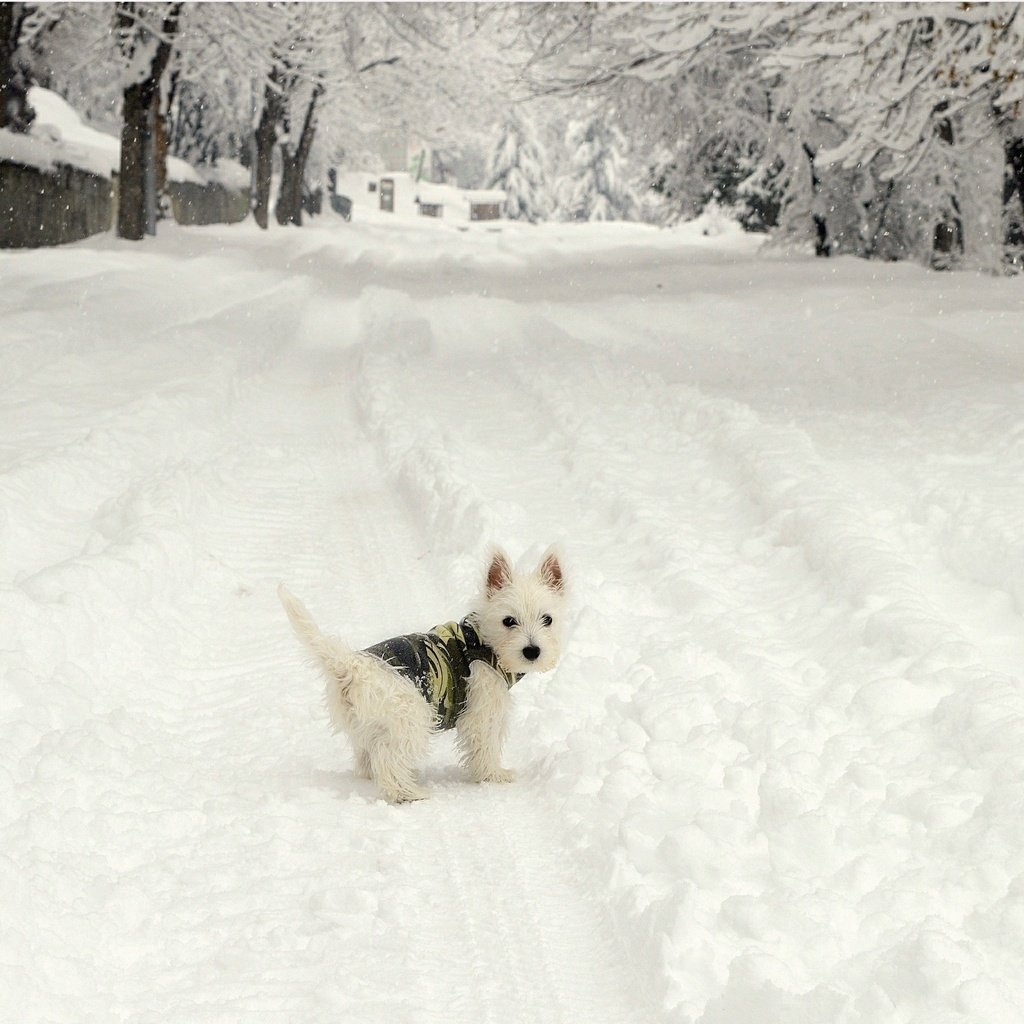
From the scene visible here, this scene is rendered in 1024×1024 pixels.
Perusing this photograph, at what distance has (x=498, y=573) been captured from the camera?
4.98 meters

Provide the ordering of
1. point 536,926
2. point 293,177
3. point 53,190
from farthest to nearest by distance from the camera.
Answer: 1. point 293,177
2. point 53,190
3. point 536,926

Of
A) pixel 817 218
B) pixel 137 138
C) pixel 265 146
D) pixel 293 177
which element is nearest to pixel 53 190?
pixel 137 138

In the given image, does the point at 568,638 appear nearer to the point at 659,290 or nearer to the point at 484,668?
the point at 484,668

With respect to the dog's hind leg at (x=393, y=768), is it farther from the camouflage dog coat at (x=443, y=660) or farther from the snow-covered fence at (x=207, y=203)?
the snow-covered fence at (x=207, y=203)

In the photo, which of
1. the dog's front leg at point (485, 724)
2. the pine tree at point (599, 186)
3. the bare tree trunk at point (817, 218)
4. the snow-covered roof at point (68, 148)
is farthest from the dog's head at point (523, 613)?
the pine tree at point (599, 186)

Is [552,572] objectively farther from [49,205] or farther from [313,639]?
[49,205]

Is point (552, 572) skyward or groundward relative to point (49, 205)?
groundward

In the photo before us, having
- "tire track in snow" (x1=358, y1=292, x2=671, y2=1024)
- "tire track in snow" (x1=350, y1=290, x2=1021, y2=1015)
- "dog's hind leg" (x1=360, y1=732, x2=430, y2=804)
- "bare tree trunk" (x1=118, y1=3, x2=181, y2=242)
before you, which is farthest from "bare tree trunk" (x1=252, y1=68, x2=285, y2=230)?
"tire track in snow" (x1=358, y1=292, x2=671, y2=1024)

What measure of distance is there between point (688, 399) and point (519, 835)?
26.7 feet

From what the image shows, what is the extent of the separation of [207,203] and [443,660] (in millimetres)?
47677

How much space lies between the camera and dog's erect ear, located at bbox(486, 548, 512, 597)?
4.95m

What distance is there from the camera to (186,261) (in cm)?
2611

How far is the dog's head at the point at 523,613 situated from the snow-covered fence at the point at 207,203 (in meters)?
38.2

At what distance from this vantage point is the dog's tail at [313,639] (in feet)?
15.3
